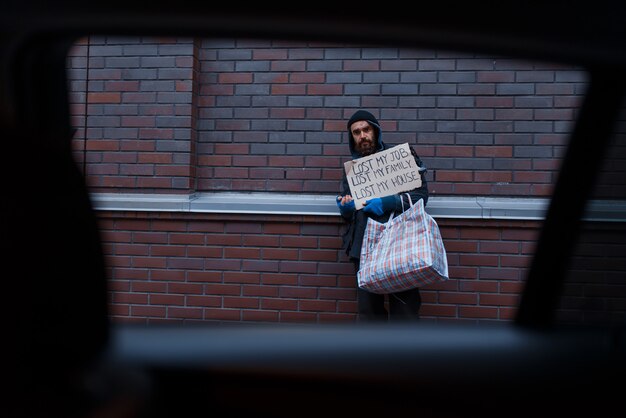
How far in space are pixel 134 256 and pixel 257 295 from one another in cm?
98

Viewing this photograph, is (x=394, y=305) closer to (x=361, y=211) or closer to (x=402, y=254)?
(x=402, y=254)

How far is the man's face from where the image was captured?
13.6ft

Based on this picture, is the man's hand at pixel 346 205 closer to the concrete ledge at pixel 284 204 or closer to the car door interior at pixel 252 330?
the concrete ledge at pixel 284 204

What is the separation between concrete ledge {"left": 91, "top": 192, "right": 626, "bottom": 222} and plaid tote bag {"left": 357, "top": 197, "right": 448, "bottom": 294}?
724mm

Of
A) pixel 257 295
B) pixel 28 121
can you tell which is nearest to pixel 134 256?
pixel 257 295

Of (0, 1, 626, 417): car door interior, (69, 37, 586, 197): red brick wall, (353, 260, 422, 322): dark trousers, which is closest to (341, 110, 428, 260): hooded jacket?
(353, 260, 422, 322): dark trousers

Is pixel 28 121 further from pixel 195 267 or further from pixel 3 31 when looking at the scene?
pixel 195 267

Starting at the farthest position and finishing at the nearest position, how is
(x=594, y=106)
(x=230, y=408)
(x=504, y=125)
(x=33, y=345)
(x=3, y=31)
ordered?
1. (x=504, y=125)
2. (x=594, y=106)
3. (x=230, y=408)
4. (x=3, y=31)
5. (x=33, y=345)

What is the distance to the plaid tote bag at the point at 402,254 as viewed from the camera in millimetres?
3711

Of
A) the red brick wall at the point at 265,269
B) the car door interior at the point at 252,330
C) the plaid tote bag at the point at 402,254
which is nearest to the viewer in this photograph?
the car door interior at the point at 252,330

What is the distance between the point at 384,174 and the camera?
3.98m

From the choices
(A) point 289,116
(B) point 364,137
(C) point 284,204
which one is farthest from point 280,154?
(B) point 364,137

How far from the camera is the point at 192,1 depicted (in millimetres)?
1046

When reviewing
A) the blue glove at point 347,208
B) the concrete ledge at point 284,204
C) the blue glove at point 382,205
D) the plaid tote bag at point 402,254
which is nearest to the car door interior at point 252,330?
the plaid tote bag at point 402,254
